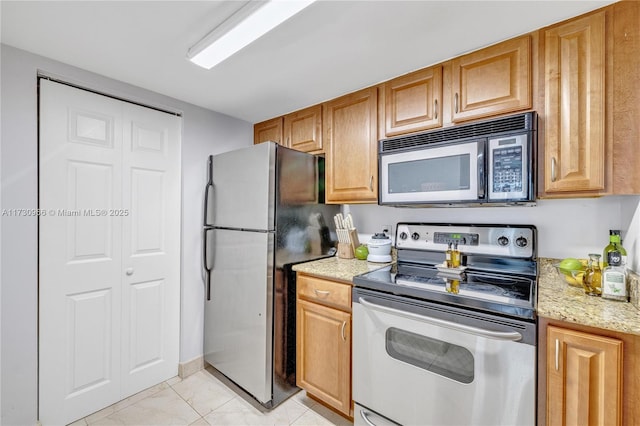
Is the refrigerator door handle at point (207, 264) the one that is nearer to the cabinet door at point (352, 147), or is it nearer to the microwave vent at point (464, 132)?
the cabinet door at point (352, 147)

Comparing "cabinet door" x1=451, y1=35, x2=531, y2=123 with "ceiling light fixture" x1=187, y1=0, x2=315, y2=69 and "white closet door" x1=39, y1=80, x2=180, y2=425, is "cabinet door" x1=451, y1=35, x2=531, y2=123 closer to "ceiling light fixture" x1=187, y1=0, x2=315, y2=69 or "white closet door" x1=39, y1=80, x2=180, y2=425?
"ceiling light fixture" x1=187, y1=0, x2=315, y2=69

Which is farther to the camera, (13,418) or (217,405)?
(217,405)

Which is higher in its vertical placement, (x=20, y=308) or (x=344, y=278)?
(x=344, y=278)

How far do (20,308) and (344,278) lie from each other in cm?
178

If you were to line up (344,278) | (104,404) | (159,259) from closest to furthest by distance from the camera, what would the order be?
(344,278), (104,404), (159,259)

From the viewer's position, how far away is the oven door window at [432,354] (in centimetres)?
126

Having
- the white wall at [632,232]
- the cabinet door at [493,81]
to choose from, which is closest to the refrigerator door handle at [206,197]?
the cabinet door at [493,81]

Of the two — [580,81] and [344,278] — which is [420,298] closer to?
[344,278]

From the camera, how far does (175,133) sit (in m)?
2.25

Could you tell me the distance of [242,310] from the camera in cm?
202

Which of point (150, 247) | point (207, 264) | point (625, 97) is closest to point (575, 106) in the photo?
point (625, 97)

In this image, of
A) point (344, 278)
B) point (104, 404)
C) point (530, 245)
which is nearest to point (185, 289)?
point (104, 404)

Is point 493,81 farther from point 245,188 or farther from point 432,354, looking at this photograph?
point 245,188

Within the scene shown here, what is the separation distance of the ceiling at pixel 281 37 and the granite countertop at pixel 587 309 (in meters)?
1.23
